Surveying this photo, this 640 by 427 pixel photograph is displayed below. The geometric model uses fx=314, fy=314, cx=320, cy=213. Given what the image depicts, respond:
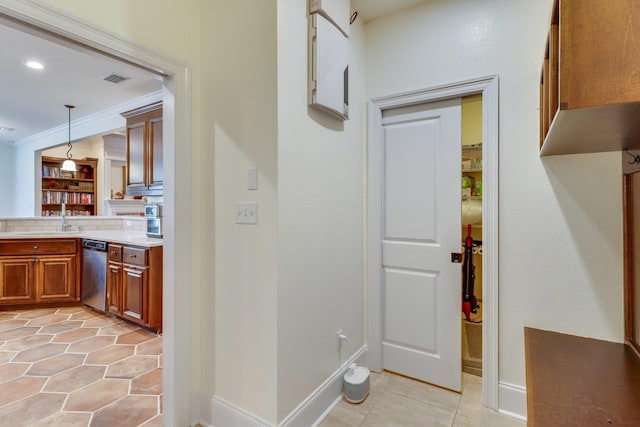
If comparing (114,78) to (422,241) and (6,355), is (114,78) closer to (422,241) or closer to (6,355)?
(6,355)

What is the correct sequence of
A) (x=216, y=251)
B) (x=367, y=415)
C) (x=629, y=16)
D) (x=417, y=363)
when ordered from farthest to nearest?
(x=417, y=363) → (x=367, y=415) → (x=216, y=251) → (x=629, y=16)

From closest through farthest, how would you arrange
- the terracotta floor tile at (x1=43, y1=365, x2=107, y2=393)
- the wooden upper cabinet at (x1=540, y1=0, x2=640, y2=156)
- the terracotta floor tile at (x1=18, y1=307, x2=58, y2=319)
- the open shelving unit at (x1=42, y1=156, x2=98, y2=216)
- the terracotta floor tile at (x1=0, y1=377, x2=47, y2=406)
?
the wooden upper cabinet at (x1=540, y1=0, x2=640, y2=156) < the terracotta floor tile at (x1=0, y1=377, x2=47, y2=406) < the terracotta floor tile at (x1=43, y1=365, x2=107, y2=393) < the terracotta floor tile at (x1=18, y1=307, x2=58, y2=319) < the open shelving unit at (x1=42, y1=156, x2=98, y2=216)

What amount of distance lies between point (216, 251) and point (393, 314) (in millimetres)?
1390

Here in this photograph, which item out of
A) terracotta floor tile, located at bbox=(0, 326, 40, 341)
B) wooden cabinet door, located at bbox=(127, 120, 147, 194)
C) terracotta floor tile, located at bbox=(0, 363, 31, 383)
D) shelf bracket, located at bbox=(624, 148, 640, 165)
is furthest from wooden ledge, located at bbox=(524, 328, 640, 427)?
terracotta floor tile, located at bbox=(0, 326, 40, 341)

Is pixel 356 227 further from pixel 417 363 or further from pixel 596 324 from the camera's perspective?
pixel 596 324

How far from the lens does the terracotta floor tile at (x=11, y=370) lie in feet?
7.61

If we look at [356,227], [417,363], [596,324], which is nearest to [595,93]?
[596,324]

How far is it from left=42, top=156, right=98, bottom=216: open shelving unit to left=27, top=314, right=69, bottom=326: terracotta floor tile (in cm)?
365

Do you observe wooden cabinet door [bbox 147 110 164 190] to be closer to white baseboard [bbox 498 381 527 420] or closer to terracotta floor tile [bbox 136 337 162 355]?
terracotta floor tile [bbox 136 337 162 355]

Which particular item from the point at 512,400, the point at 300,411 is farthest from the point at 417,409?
the point at 300,411

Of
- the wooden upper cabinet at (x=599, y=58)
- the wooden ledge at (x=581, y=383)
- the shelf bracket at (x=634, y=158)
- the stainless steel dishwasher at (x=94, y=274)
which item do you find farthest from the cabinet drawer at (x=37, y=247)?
the shelf bracket at (x=634, y=158)

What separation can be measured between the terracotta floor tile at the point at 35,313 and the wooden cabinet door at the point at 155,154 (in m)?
2.08

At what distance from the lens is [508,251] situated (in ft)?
6.24

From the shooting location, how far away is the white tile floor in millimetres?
1812
